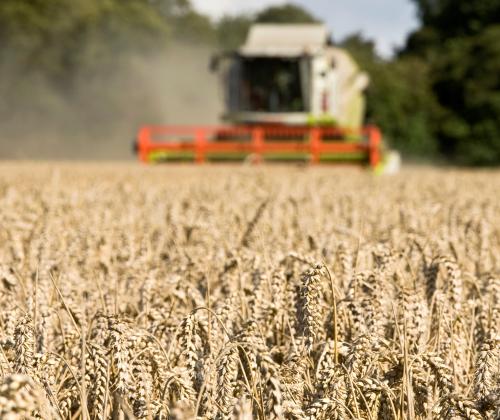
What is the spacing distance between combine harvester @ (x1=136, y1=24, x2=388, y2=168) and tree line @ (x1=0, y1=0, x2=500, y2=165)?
16.1 m

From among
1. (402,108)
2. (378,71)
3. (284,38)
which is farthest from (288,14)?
(284,38)

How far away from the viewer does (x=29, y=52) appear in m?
43.4

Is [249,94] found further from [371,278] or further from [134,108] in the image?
[134,108]

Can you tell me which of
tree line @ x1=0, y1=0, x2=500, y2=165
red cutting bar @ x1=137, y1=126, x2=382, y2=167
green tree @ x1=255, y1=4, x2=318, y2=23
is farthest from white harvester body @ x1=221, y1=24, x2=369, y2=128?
green tree @ x1=255, y1=4, x2=318, y2=23

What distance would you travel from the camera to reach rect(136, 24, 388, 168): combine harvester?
17125 mm

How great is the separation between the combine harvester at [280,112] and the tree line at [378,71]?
16.1 meters

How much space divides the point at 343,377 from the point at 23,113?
43.7 m

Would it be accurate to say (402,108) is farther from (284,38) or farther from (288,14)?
(288,14)

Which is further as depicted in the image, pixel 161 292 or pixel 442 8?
pixel 442 8

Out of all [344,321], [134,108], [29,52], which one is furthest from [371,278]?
[134,108]

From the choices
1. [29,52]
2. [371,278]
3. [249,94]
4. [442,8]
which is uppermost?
[442,8]

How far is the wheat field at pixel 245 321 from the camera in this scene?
2111mm

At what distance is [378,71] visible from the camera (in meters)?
44.9

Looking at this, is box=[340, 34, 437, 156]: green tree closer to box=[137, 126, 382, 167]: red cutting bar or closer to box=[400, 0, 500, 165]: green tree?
box=[400, 0, 500, 165]: green tree
